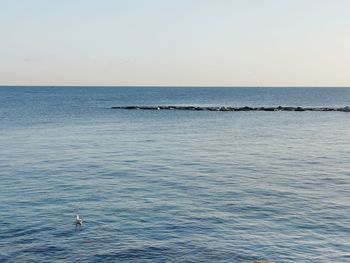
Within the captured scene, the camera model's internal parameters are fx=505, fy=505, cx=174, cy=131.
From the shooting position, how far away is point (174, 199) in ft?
138

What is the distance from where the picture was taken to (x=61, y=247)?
102 ft

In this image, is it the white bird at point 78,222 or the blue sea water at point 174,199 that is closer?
the blue sea water at point 174,199

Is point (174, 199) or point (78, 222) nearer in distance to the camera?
point (78, 222)

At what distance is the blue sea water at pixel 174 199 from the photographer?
101ft

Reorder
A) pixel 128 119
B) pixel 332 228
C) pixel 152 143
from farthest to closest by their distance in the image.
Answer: pixel 128 119 → pixel 152 143 → pixel 332 228

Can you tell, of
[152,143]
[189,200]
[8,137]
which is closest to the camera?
[189,200]

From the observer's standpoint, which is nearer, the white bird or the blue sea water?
the blue sea water

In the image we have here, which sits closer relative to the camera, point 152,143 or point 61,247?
point 61,247

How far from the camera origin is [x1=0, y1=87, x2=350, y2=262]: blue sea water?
101 feet

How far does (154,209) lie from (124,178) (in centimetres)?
1206

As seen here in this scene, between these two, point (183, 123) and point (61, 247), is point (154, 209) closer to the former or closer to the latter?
point (61, 247)

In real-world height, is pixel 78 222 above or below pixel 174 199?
below

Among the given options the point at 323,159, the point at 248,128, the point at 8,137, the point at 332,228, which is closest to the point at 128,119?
the point at 248,128

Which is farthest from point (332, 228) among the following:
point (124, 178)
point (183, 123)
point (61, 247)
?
point (183, 123)
